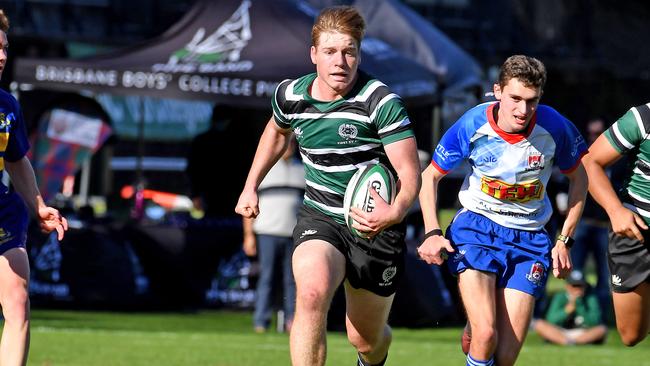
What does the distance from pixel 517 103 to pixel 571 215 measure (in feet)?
2.64

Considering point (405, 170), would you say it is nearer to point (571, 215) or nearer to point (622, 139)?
point (571, 215)

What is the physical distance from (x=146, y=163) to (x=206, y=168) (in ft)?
19.6

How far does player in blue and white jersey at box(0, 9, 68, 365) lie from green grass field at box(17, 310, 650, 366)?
11.0 ft

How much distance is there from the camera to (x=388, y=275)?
8117 millimetres

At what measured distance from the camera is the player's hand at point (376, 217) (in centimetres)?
759

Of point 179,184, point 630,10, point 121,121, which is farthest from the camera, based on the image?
point 630,10

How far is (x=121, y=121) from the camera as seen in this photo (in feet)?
72.2

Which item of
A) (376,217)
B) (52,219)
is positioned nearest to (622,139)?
(376,217)

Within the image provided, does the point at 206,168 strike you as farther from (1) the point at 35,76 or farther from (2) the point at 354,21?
(2) the point at 354,21

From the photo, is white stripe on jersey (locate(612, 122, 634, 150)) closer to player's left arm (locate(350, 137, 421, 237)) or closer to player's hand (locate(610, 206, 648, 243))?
player's hand (locate(610, 206, 648, 243))

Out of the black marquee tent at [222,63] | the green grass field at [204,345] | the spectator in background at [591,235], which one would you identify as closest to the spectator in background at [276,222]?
the green grass field at [204,345]

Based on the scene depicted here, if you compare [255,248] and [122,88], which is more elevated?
[122,88]

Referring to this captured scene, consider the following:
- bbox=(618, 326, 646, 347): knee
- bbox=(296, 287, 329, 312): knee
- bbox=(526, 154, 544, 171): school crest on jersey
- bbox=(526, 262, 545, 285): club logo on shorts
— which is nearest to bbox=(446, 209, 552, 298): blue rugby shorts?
bbox=(526, 262, 545, 285): club logo on shorts

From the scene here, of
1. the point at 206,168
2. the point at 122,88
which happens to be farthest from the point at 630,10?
the point at 122,88
